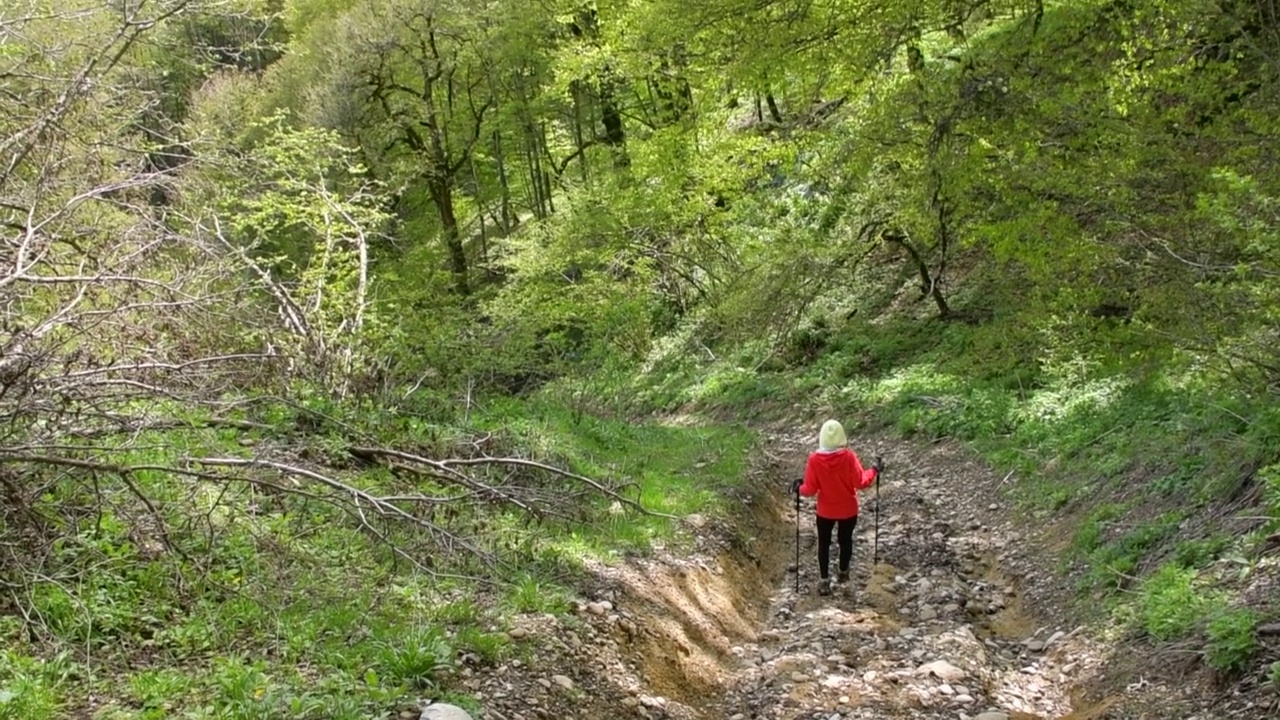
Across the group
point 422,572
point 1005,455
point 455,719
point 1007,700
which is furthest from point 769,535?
point 455,719

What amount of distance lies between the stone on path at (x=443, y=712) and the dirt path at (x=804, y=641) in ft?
0.88

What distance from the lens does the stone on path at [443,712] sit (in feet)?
12.7

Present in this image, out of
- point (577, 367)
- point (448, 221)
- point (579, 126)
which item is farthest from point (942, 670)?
point (579, 126)

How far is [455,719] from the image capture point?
12.7 feet

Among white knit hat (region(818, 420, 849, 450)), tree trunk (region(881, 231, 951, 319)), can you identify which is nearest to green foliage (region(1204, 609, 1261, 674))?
white knit hat (region(818, 420, 849, 450))

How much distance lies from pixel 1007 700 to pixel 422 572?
389 cm

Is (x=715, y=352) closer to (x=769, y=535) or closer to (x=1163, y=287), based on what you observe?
(x=769, y=535)

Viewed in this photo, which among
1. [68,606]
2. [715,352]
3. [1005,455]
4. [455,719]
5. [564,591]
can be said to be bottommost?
[715,352]

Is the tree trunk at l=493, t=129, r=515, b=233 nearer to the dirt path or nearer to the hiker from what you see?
the hiker

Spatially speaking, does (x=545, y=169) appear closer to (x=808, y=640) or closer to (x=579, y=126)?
(x=579, y=126)

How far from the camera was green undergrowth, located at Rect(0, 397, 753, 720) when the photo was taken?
386cm

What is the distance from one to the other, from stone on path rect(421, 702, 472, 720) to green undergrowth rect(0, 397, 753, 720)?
18 cm

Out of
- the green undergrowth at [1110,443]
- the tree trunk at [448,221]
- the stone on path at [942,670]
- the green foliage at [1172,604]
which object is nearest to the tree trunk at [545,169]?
the tree trunk at [448,221]

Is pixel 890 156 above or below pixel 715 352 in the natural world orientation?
above
